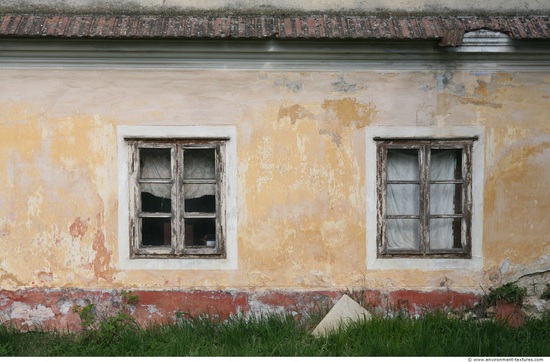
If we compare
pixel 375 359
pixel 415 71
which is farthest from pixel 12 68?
pixel 375 359

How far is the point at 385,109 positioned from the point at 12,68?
Answer: 3.80 m

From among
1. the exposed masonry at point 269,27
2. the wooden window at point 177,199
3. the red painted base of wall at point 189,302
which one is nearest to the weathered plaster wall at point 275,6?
the exposed masonry at point 269,27

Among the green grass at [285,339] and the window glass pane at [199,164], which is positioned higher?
the window glass pane at [199,164]

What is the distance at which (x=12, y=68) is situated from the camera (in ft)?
20.8

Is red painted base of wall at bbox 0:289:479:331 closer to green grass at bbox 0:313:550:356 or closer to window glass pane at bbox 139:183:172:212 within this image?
green grass at bbox 0:313:550:356

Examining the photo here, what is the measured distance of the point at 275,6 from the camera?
6566 millimetres

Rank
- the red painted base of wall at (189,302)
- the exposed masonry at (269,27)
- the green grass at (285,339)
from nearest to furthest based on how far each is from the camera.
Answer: the green grass at (285,339), the exposed masonry at (269,27), the red painted base of wall at (189,302)

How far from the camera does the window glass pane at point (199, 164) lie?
21.4ft

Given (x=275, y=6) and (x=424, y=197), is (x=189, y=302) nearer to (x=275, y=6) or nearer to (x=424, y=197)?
(x=424, y=197)

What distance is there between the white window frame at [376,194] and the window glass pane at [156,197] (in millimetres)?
2070

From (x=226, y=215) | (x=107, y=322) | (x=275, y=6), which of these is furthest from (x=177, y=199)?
(x=275, y=6)

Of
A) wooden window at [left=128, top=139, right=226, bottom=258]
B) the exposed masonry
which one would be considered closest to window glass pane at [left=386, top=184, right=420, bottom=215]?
the exposed masonry

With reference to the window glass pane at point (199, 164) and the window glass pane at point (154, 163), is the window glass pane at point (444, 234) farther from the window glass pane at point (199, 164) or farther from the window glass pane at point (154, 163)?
the window glass pane at point (154, 163)

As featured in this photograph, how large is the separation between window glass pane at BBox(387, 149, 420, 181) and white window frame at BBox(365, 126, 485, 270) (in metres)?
0.21
